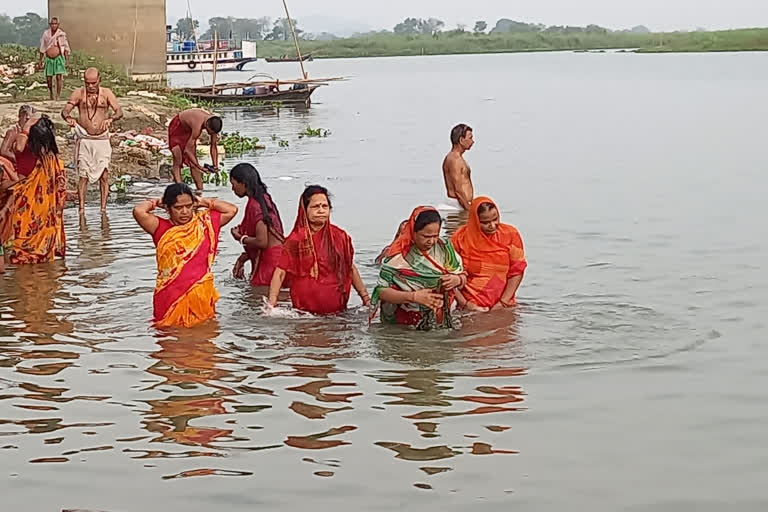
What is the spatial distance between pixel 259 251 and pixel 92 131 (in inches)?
178

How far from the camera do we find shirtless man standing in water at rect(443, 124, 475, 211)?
37.3ft

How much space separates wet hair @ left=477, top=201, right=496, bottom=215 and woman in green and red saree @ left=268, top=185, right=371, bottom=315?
0.80 meters

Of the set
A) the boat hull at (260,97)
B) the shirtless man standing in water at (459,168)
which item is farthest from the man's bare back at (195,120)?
the boat hull at (260,97)

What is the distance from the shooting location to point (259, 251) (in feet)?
28.7

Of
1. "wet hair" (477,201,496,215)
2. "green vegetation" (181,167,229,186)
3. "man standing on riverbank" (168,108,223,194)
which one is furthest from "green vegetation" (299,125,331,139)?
"wet hair" (477,201,496,215)

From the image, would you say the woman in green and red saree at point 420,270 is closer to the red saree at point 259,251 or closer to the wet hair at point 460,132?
the red saree at point 259,251

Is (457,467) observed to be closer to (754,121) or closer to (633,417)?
(633,417)

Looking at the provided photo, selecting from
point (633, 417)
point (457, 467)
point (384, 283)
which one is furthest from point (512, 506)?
point (384, 283)

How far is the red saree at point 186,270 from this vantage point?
7230mm

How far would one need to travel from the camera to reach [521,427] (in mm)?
5703

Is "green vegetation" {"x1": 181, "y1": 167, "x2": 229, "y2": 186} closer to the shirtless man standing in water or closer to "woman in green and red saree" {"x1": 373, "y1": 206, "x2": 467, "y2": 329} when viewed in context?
the shirtless man standing in water

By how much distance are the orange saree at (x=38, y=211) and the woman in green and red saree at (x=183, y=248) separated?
8.18 ft

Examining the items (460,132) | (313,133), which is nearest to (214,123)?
(460,132)

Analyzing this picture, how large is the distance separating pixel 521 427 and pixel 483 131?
21.4m
